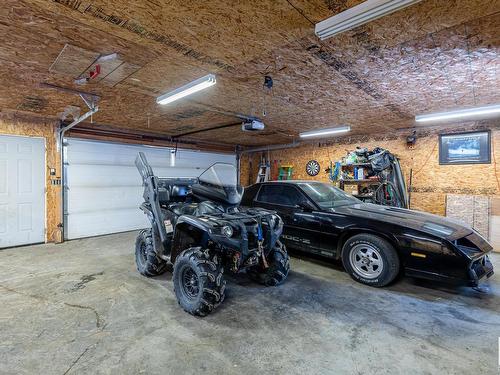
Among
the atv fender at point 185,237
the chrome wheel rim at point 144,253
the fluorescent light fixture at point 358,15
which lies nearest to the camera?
the fluorescent light fixture at point 358,15

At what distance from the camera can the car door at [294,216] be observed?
158 inches

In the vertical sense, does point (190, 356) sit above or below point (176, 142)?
below

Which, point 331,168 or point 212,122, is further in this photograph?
point 331,168

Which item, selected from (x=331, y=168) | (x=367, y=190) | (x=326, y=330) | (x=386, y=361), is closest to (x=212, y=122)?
(x=331, y=168)

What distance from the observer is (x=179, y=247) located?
305 centimetres

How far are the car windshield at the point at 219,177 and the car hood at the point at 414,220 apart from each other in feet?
5.28

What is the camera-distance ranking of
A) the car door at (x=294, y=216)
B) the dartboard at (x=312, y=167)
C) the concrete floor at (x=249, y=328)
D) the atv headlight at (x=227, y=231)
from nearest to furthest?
the concrete floor at (x=249, y=328)
the atv headlight at (x=227, y=231)
the car door at (x=294, y=216)
the dartboard at (x=312, y=167)

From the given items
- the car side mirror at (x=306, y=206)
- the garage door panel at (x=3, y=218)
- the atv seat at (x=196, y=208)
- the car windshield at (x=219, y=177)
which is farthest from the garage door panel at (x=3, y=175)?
the car side mirror at (x=306, y=206)

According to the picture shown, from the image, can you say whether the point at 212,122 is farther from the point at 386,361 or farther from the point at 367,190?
the point at 386,361

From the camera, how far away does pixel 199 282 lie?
2.54 meters

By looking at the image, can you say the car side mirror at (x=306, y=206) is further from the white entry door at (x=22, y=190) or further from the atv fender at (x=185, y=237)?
the white entry door at (x=22, y=190)

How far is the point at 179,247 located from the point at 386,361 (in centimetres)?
225

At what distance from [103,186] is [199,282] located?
16.8ft

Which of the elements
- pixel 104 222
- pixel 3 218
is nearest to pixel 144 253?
pixel 104 222
